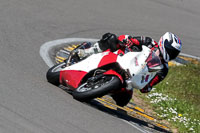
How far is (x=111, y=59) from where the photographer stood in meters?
7.00

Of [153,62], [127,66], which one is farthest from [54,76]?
[153,62]

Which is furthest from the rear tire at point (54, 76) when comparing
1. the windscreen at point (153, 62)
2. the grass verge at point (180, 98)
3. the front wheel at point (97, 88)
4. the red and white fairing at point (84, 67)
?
the grass verge at point (180, 98)

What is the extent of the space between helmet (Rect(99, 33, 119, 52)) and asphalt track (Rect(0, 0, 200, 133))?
1034 mm

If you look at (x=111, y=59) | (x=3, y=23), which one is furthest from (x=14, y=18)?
(x=111, y=59)

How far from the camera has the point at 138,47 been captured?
7578mm

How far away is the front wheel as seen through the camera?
655cm

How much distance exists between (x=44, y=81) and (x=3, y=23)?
3364 millimetres

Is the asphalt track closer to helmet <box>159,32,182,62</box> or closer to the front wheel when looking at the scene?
the front wheel

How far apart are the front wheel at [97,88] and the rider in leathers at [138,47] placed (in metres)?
0.49

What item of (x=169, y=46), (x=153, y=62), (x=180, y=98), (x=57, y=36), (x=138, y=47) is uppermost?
(x=169, y=46)

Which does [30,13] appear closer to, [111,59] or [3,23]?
→ [3,23]

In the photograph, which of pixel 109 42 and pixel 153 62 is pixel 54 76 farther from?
pixel 153 62

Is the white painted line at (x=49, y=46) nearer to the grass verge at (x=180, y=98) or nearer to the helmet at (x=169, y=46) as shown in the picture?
the grass verge at (x=180, y=98)

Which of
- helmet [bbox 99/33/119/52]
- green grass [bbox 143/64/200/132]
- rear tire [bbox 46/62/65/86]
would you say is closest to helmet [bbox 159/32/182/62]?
helmet [bbox 99/33/119/52]
